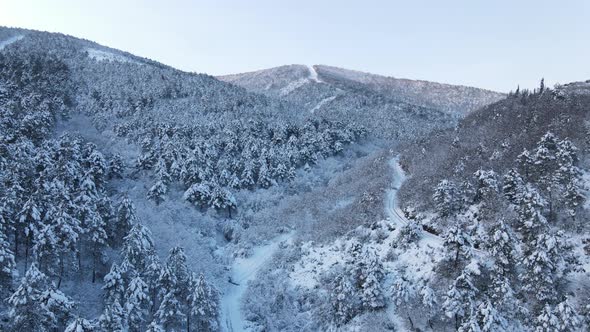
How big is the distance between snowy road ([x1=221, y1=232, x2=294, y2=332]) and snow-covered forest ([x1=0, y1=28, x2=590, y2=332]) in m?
0.23

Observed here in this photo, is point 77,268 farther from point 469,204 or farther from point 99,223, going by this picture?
point 469,204

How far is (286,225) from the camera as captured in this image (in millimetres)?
63500

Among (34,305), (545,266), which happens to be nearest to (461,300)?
(545,266)

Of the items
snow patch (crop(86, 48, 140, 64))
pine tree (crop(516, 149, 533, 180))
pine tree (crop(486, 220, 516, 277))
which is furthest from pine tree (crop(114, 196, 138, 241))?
snow patch (crop(86, 48, 140, 64))

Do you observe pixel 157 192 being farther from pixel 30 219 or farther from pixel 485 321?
pixel 485 321

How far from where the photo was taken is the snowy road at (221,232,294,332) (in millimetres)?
45222

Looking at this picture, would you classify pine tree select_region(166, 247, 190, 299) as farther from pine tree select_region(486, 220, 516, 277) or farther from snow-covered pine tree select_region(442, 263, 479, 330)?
pine tree select_region(486, 220, 516, 277)

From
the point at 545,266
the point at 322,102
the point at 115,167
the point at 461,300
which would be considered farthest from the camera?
the point at 322,102

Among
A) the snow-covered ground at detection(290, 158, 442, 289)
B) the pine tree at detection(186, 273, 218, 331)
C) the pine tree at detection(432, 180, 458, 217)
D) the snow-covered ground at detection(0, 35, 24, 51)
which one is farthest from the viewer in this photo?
the snow-covered ground at detection(0, 35, 24, 51)

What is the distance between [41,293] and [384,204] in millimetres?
42449

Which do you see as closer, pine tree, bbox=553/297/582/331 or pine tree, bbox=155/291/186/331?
pine tree, bbox=553/297/582/331

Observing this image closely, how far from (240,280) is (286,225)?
1290 cm

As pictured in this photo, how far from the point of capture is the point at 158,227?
57438mm

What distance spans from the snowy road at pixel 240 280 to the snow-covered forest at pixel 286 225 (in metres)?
0.23
